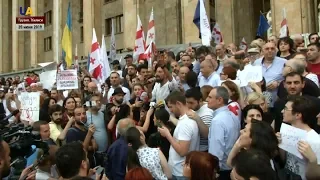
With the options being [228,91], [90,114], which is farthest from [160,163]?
[90,114]

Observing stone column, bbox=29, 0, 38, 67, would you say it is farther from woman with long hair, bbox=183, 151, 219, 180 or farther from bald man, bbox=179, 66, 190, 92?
woman with long hair, bbox=183, 151, 219, 180

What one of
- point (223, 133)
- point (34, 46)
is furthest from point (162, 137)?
point (34, 46)

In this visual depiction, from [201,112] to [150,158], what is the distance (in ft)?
4.30

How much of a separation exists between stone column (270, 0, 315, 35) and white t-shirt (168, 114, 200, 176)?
11.9 meters

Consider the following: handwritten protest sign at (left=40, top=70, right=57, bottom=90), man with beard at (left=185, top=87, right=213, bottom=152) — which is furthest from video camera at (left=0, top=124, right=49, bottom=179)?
handwritten protest sign at (left=40, top=70, right=57, bottom=90)

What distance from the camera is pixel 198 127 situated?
246 inches

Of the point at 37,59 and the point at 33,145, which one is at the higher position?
the point at 37,59

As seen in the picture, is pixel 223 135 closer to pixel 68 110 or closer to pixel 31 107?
pixel 68 110

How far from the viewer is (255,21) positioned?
2739cm

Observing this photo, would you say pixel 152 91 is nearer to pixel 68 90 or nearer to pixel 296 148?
pixel 68 90

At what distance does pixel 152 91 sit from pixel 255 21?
19229mm

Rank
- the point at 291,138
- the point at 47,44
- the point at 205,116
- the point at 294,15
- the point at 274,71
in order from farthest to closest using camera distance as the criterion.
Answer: the point at 47,44 → the point at 294,15 → the point at 274,71 → the point at 205,116 → the point at 291,138

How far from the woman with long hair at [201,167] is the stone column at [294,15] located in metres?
13.6

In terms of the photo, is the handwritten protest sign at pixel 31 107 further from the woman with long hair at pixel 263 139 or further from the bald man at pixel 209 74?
the woman with long hair at pixel 263 139
